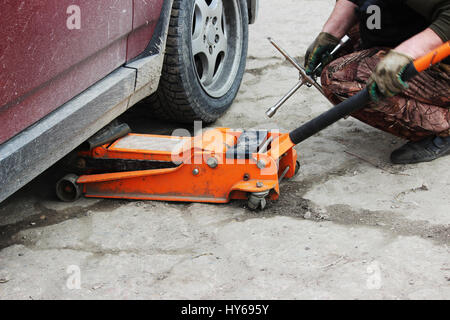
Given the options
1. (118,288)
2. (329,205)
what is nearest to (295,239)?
(329,205)

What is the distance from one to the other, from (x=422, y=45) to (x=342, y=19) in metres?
0.67

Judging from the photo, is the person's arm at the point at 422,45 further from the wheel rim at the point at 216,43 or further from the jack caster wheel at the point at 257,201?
the wheel rim at the point at 216,43

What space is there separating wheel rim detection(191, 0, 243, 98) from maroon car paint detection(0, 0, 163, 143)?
1.97 feet

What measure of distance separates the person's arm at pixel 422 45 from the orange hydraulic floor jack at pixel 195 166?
0.70 feet

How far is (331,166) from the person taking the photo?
2.77m

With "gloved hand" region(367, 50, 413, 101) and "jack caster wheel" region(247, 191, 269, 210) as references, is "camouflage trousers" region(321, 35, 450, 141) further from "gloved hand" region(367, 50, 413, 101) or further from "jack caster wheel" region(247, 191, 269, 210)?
"jack caster wheel" region(247, 191, 269, 210)

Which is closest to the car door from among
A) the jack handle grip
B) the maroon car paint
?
the maroon car paint

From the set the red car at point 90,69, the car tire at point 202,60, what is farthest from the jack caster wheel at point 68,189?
the car tire at point 202,60

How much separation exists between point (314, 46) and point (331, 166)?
570 mm

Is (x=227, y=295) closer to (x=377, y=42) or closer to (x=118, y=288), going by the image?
(x=118, y=288)

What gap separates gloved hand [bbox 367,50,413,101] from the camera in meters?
2.14

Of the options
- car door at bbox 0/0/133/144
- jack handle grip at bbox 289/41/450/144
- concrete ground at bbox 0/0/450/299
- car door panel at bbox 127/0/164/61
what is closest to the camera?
car door at bbox 0/0/133/144

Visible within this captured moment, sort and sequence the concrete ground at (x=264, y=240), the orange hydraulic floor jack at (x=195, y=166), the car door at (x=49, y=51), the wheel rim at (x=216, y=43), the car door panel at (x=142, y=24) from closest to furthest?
the car door at (x=49, y=51) → the concrete ground at (x=264, y=240) → the orange hydraulic floor jack at (x=195, y=166) → the car door panel at (x=142, y=24) → the wheel rim at (x=216, y=43)

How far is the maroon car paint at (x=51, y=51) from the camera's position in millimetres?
1756
